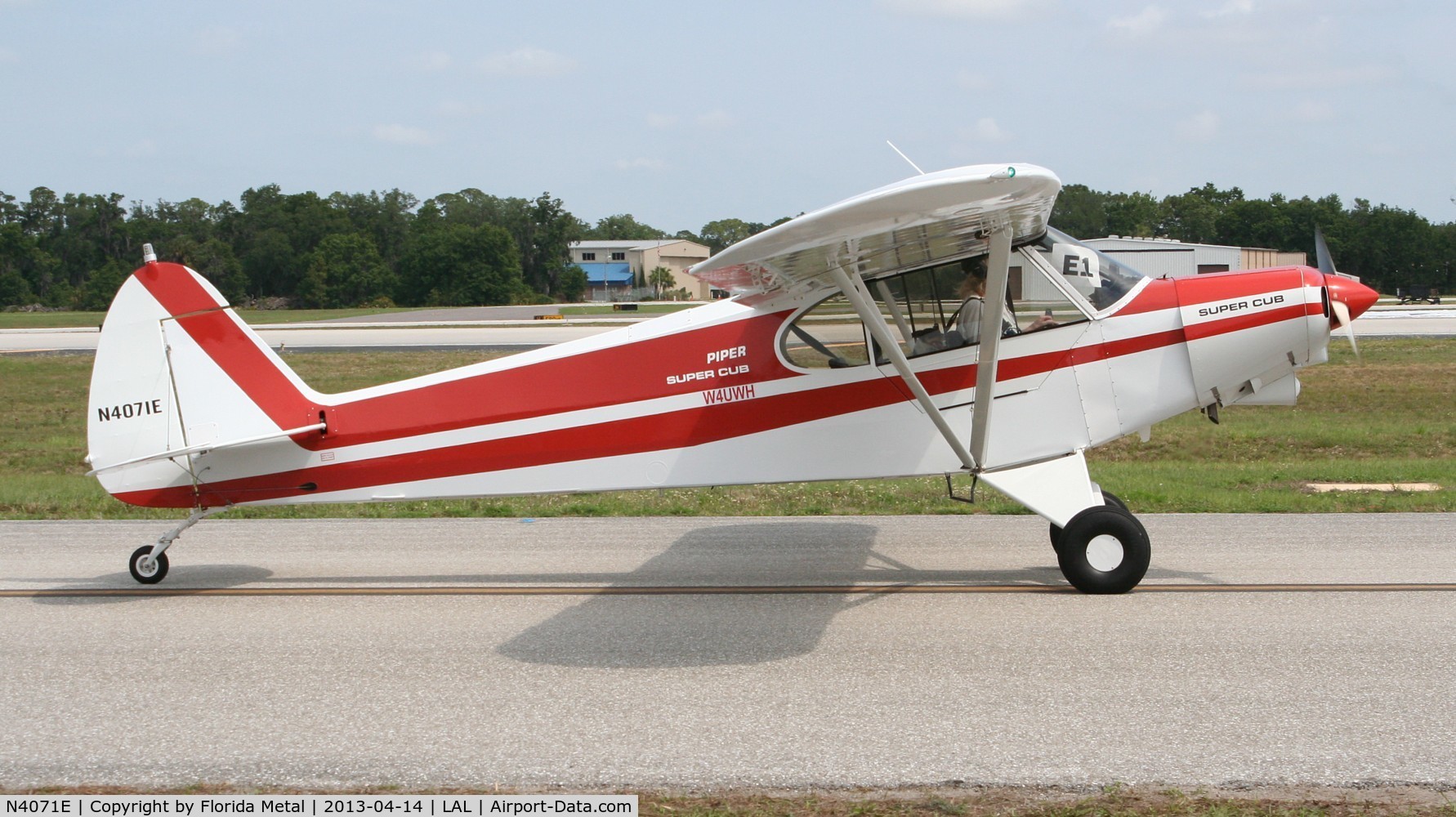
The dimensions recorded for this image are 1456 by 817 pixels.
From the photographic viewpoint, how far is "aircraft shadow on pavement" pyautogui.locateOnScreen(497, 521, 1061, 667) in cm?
652

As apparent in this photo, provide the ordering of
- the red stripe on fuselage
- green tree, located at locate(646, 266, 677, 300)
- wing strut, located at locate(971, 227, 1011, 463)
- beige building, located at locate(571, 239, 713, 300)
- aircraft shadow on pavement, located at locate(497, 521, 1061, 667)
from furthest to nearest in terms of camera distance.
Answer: beige building, located at locate(571, 239, 713, 300) → green tree, located at locate(646, 266, 677, 300) → the red stripe on fuselage → wing strut, located at locate(971, 227, 1011, 463) → aircraft shadow on pavement, located at locate(497, 521, 1061, 667)

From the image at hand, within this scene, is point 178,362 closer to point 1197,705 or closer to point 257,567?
point 257,567

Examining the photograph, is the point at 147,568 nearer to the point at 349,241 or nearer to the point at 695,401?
the point at 695,401

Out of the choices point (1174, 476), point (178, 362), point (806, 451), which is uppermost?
point (178, 362)

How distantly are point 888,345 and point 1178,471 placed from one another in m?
Answer: 7.97

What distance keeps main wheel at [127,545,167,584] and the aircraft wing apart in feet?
15.2

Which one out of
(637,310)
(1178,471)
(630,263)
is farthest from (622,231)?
(1178,471)

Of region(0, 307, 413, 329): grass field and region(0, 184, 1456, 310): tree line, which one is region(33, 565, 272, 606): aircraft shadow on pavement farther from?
region(0, 184, 1456, 310): tree line

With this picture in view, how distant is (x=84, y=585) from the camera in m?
8.54

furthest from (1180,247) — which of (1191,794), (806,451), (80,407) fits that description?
(1191,794)

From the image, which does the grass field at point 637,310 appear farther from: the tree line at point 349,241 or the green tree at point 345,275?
the green tree at point 345,275

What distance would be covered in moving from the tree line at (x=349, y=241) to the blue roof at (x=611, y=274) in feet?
37.4

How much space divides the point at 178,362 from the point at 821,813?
6.16 meters
